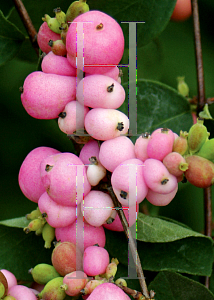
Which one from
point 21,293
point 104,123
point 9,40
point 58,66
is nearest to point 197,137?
point 104,123

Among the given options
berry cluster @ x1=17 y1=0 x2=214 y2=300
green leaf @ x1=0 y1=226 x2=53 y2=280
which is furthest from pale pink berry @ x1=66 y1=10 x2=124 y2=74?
green leaf @ x1=0 y1=226 x2=53 y2=280

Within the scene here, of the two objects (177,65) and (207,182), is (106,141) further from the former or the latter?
(177,65)

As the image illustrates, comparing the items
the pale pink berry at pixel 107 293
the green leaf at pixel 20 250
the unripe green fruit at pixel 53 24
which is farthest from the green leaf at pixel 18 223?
the unripe green fruit at pixel 53 24

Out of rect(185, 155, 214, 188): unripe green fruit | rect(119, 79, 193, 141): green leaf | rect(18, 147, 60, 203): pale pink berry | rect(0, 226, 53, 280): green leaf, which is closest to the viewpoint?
rect(185, 155, 214, 188): unripe green fruit

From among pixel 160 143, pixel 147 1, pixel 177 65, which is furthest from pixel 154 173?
pixel 177 65

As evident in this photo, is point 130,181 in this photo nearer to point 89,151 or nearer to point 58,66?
point 89,151

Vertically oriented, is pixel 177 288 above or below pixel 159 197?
below

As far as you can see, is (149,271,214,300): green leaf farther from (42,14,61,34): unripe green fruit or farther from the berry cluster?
(42,14,61,34): unripe green fruit
